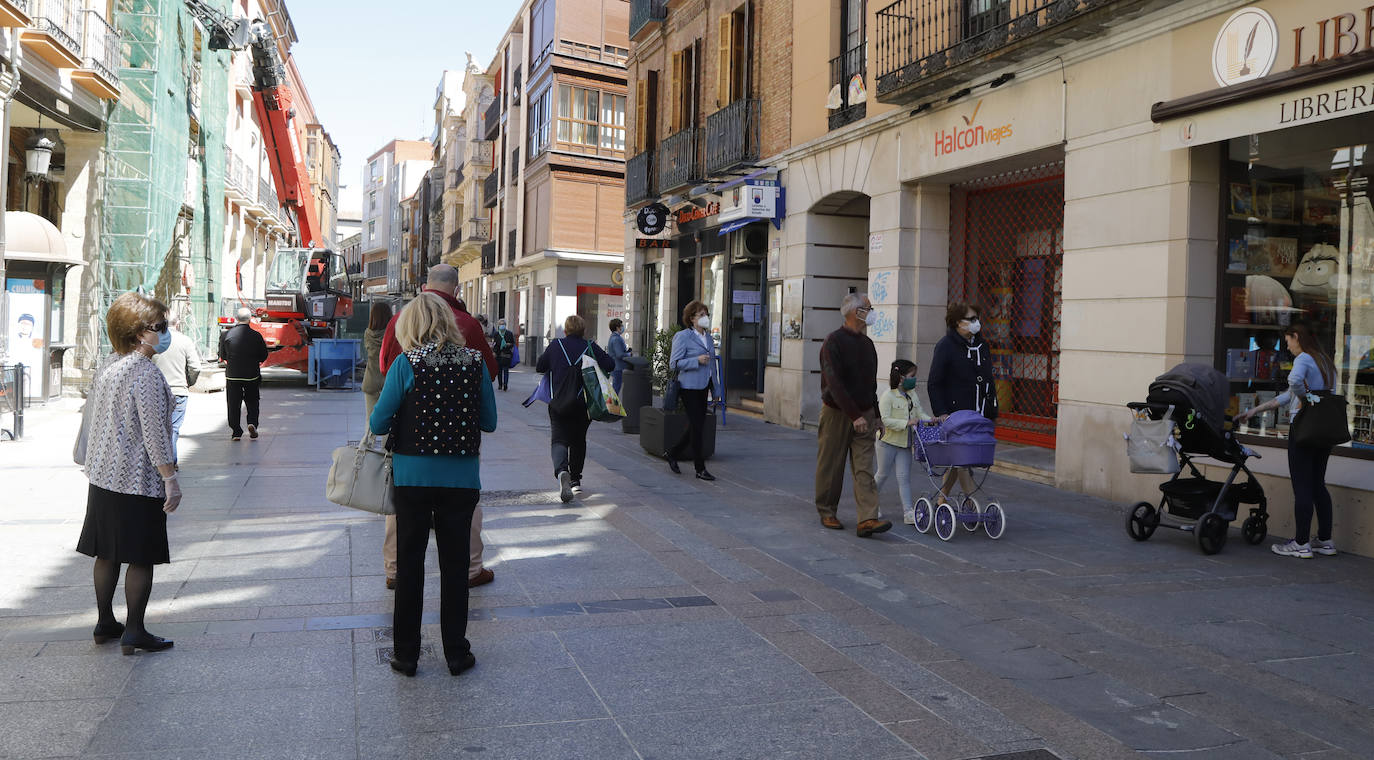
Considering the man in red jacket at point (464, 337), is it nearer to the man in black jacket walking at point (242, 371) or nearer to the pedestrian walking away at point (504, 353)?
the man in black jacket walking at point (242, 371)

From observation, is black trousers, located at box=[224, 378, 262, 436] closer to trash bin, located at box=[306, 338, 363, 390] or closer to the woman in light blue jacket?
the woman in light blue jacket

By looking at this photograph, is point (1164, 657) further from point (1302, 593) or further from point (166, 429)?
point (166, 429)

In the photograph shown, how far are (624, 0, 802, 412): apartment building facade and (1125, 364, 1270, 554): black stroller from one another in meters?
9.64

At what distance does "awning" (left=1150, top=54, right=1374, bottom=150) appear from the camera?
6.99 m

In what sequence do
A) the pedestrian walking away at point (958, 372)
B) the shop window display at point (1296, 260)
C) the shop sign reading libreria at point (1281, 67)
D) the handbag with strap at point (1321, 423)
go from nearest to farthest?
1. the handbag with strap at point (1321, 423)
2. the shop sign reading libreria at point (1281, 67)
3. the shop window display at point (1296, 260)
4. the pedestrian walking away at point (958, 372)

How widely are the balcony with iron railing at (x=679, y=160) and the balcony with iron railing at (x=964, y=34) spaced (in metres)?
6.34

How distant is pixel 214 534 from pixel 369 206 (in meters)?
115

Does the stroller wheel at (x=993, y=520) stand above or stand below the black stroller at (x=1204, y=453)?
below

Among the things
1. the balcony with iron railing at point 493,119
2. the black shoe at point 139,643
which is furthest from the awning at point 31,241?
the balcony with iron railing at point 493,119

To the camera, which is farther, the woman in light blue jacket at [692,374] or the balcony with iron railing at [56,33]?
the balcony with iron railing at [56,33]

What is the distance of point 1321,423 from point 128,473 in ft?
23.7

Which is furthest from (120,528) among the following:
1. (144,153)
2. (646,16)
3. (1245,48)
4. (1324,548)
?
(646,16)

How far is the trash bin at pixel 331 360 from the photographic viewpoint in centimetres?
2230

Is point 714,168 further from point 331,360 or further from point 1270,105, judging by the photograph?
point 1270,105
